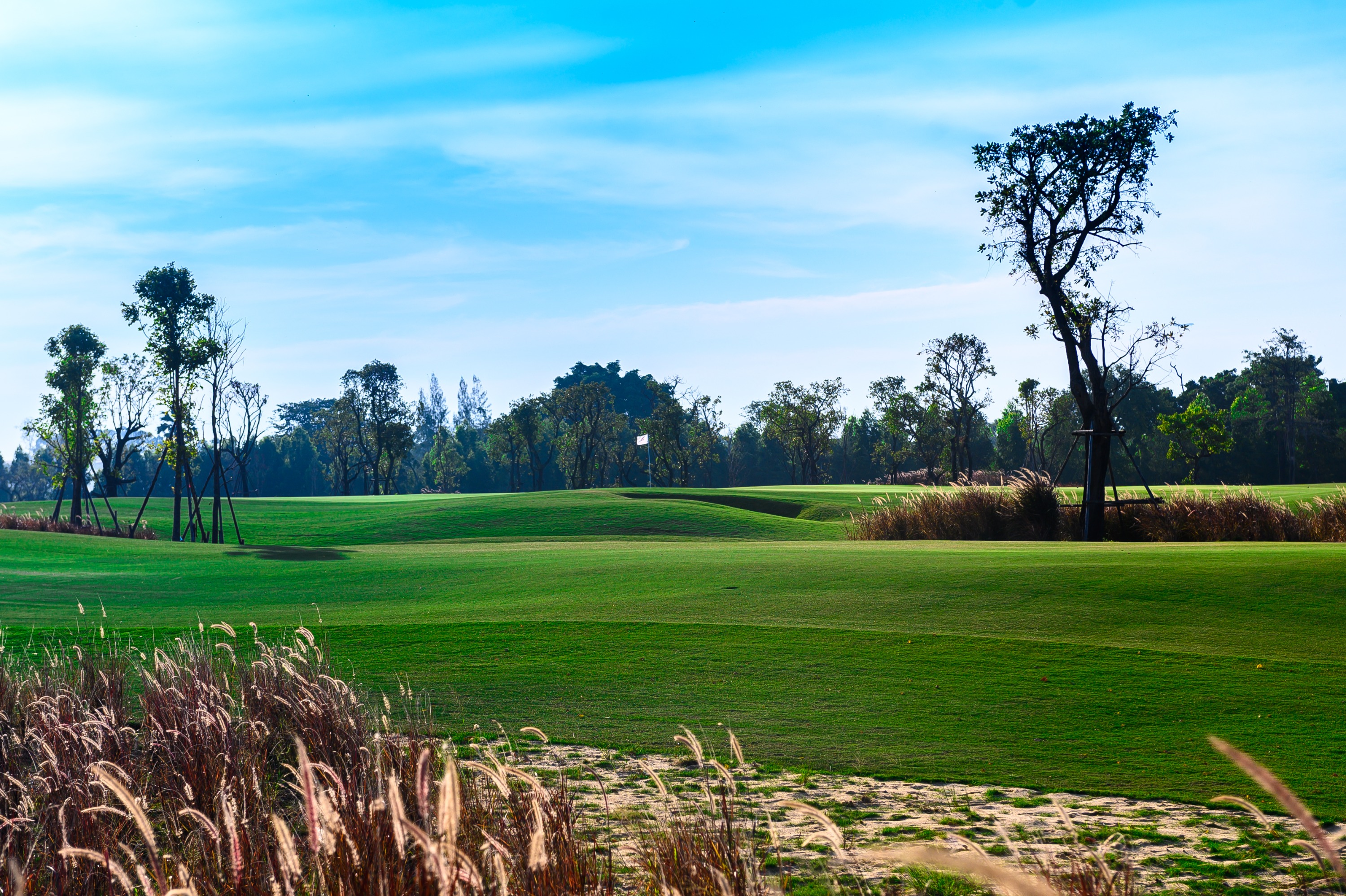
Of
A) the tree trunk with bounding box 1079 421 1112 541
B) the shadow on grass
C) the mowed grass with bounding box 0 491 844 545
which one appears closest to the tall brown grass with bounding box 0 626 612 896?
the shadow on grass

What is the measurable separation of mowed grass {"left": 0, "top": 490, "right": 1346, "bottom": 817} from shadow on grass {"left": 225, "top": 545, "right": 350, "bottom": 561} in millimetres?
2631

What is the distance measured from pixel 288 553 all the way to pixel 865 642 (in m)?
17.2

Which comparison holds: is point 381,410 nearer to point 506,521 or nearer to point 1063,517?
point 506,521

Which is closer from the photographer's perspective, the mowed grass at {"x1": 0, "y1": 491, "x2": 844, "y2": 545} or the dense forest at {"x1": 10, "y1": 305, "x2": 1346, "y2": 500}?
the mowed grass at {"x1": 0, "y1": 491, "x2": 844, "y2": 545}

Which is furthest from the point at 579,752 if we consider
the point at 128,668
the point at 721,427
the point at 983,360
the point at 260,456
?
the point at 260,456

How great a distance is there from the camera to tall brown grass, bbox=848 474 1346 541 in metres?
22.7

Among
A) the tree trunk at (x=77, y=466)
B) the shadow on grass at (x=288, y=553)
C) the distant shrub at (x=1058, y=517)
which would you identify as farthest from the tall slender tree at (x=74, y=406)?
the distant shrub at (x=1058, y=517)

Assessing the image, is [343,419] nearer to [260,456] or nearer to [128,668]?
[260,456]

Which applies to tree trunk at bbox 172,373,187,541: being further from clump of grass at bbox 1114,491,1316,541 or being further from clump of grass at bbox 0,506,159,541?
clump of grass at bbox 1114,491,1316,541

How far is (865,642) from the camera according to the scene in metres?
10.9

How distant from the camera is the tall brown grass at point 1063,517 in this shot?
22688 mm

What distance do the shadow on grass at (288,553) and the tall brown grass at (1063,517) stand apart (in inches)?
538

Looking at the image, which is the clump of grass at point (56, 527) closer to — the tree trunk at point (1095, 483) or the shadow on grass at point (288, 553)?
the shadow on grass at point (288, 553)

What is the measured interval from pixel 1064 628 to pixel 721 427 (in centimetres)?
7666
